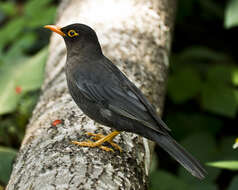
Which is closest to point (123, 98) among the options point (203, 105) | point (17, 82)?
point (17, 82)

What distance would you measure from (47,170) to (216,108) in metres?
2.97

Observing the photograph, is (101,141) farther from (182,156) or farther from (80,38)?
(80,38)

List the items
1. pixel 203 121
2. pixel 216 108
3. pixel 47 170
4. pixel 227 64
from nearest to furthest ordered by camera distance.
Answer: pixel 47 170 < pixel 216 108 < pixel 203 121 < pixel 227 64

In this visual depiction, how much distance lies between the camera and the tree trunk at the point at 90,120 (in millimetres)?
2949

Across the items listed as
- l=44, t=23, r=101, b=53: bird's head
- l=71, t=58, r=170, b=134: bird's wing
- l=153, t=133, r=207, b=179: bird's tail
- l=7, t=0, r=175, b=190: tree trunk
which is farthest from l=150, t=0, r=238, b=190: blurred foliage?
l=44, t=23, r=101, b=53: bird's head

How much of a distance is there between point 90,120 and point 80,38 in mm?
828

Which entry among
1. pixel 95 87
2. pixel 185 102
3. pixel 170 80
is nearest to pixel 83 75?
pixel 95 87

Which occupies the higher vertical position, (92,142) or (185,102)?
(92,142)

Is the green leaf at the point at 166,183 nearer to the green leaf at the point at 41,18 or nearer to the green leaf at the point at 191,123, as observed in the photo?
the green leaf at the point at 191,123

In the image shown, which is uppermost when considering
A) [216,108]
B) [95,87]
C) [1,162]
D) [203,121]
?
[95,87]

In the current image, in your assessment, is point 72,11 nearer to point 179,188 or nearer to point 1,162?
point 1,162

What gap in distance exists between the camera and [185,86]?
568 cm

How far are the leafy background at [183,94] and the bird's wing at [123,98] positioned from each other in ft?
3.85

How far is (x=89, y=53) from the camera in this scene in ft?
12.7
